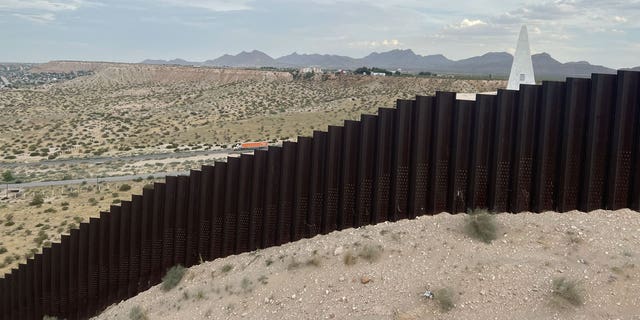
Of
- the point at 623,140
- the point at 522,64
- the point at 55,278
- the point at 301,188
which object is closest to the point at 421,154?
the point at 301,188

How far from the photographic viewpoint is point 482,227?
6828mm

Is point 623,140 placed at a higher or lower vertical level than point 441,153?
higher

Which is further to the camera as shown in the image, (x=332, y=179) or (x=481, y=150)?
(x=332, y=179)

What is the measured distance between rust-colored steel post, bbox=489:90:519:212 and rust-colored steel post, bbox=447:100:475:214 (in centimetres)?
37

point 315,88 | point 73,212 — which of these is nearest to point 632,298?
point 73,212

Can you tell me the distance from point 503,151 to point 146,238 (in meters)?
7.49

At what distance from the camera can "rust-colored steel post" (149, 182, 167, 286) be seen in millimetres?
10289

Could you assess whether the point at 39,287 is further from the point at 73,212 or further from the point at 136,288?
the point at 73,212

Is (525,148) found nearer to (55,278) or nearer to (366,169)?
Answer: (366,169)

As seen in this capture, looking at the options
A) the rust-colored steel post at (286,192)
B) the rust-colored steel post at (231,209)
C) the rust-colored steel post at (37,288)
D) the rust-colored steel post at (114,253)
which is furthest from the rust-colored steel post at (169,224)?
the rust-colored steel post at (37,288)

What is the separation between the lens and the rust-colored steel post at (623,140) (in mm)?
6855

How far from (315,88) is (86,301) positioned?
110 meters

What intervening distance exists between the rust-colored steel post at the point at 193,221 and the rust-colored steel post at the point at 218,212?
0.37m

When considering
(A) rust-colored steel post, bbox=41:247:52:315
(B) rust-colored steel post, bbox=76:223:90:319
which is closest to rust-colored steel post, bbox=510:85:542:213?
(B) rust-colored steel post, bbox=76:223:90:319
